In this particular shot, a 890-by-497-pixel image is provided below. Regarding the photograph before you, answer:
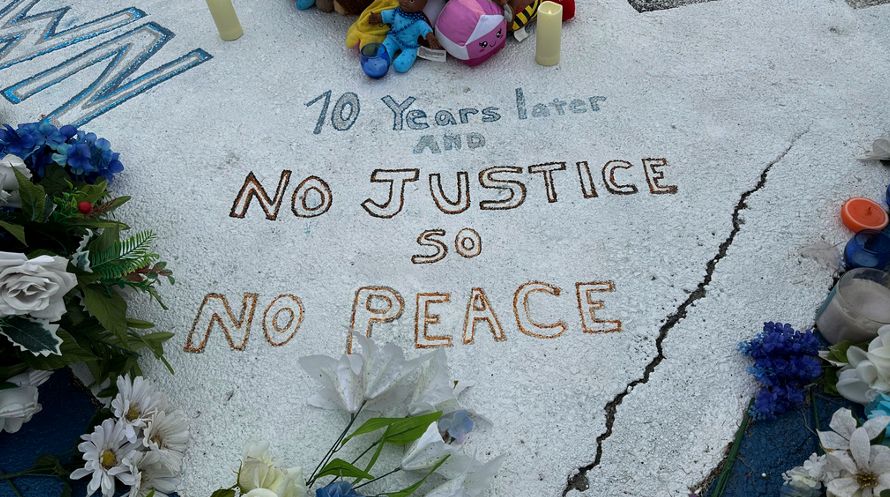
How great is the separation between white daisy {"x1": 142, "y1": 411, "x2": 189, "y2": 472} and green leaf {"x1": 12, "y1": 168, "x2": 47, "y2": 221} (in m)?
0.61

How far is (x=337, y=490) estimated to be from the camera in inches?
52.4

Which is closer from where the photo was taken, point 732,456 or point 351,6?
point 732,456

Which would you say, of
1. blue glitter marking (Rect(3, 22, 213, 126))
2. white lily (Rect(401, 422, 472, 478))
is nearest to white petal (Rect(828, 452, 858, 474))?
white lily (Rect(401, 422, 472, 478))

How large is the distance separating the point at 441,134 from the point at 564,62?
2.03ft

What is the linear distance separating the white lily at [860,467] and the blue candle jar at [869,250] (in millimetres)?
625

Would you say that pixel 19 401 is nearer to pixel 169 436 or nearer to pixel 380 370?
pixel 169 436

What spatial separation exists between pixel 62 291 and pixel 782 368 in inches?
66.7

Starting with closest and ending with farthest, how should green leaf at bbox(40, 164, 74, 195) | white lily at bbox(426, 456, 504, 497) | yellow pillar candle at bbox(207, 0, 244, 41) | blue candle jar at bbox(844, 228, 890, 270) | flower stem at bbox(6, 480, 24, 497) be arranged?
1. white lily at bbox(426, 456, 504, 497)
2. flower stem at bbox(6, 480, 24, 497)
3. blue candle jar at bbox(844, 228, 890, 270)
4. green leaf at bbox(40, 164, 74, 195)
5. yellow pillar candle at bbox(207, 0, 244, 41)

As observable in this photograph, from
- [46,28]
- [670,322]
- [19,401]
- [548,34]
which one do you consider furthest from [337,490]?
[46,28]

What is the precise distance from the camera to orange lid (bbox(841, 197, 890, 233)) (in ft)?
5.90

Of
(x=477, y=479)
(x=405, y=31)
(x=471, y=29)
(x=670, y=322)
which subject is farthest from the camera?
(x=405, y=31)

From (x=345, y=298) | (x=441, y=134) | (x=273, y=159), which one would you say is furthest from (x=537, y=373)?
(x=273, y=159)

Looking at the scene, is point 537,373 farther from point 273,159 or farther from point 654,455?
point 273,159

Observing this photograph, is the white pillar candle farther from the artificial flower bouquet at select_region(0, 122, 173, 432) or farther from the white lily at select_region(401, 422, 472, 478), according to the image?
the artificial flower bouquet at select_region(0, 122, 173, 432)
